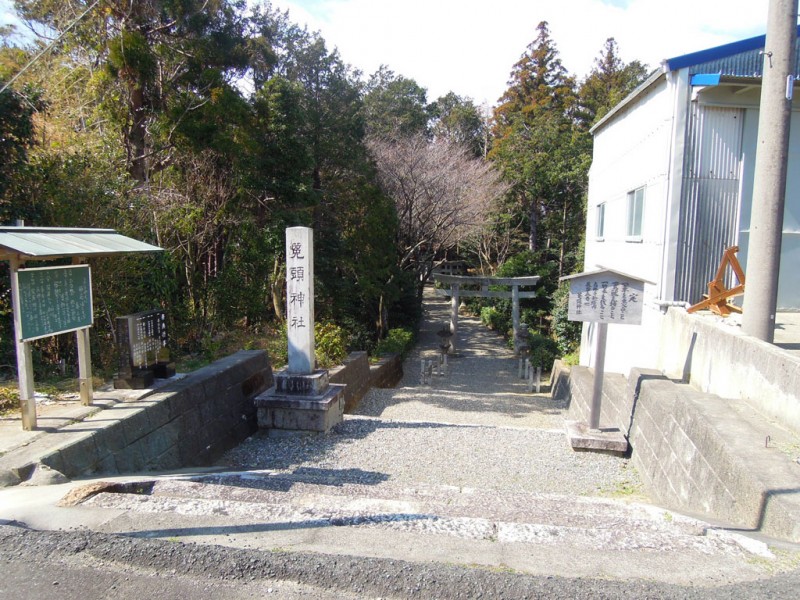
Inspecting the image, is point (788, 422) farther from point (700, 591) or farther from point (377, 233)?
point (377, 233)

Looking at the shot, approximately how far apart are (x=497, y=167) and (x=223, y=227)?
15.6 meters

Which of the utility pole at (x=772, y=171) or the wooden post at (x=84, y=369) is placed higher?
the utility pole at (x=772, y=171)

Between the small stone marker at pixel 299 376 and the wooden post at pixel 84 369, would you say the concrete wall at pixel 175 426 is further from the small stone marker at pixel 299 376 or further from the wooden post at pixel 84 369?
the small stone marker at pixel 299 376

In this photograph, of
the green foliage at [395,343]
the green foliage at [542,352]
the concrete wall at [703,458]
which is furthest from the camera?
the green foliage at [542,352]

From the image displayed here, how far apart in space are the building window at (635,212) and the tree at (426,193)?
859 cm

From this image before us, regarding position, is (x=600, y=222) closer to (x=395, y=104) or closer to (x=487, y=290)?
(x=487, y=290)

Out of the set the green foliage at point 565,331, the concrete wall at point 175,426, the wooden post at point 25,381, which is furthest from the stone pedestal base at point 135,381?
the green foliage at point 565,331

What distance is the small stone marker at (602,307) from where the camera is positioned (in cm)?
647

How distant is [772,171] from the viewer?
5926 millimetres

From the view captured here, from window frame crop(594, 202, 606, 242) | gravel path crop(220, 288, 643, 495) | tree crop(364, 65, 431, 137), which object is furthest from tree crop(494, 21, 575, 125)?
gravel path crop(220, 288, 643, 495)

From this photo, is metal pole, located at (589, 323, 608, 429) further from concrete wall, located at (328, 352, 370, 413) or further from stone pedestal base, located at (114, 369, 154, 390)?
stone pedestal base, located at (114, 369, 154, 390)

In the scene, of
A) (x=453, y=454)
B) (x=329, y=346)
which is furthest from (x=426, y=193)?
(x=453, y=454)

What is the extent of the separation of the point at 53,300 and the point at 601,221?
12.0 m

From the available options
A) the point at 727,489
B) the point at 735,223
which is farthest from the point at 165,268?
the point at 735,223
